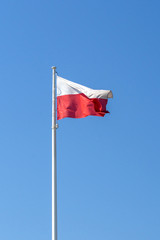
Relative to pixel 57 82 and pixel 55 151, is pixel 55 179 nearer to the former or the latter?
pixel 55 151

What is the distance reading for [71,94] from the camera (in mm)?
37094

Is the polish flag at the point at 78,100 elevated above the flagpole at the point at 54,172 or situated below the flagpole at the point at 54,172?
above

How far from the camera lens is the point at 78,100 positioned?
121 feet

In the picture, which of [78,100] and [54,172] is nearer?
[54,172]

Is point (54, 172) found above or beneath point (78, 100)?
beneath

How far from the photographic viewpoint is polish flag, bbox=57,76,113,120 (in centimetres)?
3650

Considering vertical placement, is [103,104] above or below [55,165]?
above

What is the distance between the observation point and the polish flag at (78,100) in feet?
120

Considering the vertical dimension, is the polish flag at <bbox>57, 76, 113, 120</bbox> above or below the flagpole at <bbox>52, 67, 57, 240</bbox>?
above

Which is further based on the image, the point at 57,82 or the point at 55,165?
the point at 57,82

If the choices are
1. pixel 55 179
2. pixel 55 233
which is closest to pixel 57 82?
pixel 55 179

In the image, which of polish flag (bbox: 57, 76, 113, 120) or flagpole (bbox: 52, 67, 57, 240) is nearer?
flagpole (bbox: 52, 67, 57, 240)

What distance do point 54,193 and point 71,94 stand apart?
6256 mm

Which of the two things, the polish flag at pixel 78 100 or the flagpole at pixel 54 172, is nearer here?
the flagpole at pixel 54 172
